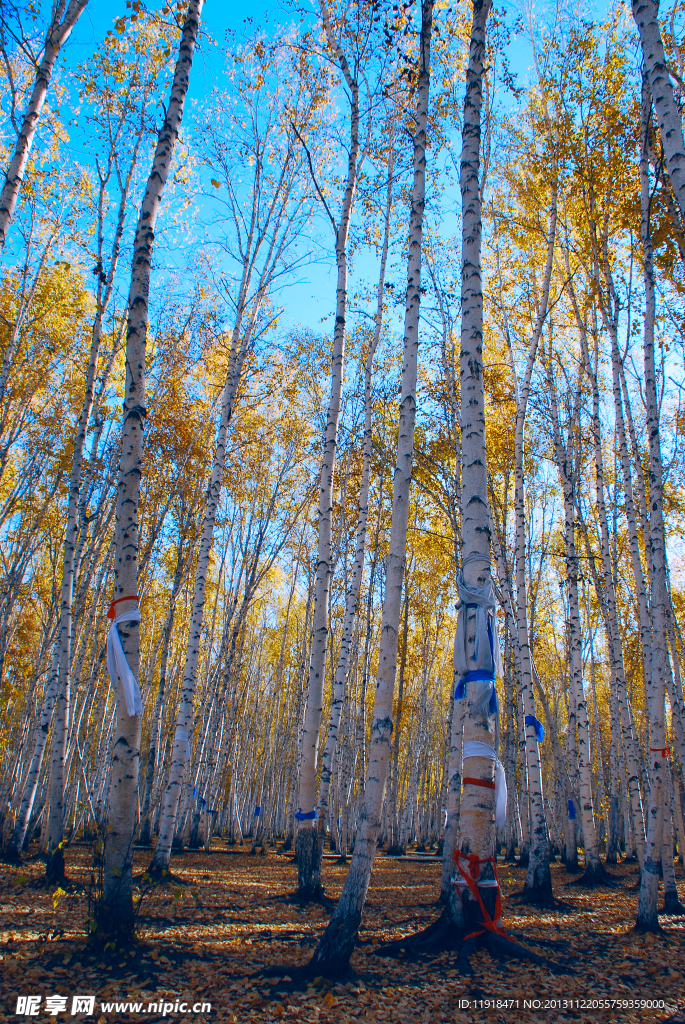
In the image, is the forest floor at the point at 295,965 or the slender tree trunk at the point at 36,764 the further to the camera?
the slender tree trunk at the point at 36,764

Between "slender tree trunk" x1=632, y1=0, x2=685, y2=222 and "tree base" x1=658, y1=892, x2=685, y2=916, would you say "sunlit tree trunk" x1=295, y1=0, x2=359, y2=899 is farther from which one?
"tree base" x1=658, y1=892, x2=685, y2=916

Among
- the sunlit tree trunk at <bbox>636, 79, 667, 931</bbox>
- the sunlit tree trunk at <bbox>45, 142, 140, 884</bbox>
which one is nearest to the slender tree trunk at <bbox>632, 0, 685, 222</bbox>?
the sunlit tree trunk at <bbox>636, 79, 667, 931</bbox>

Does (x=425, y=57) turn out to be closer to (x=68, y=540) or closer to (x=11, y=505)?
(x=68, y=540)

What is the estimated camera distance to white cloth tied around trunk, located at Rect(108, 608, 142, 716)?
3812 mm

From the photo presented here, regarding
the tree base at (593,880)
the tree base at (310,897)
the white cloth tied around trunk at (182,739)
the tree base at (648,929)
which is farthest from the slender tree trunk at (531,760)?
the white cloth tied around trunk at (182,739)

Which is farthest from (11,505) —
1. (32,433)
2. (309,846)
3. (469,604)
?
(469,604)

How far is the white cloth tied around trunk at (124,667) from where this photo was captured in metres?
3.81

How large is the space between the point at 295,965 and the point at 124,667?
2.41 meters

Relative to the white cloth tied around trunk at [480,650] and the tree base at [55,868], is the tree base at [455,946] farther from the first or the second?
the tree base at [55,868]

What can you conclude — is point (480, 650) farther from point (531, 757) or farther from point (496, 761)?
point (531, 757)

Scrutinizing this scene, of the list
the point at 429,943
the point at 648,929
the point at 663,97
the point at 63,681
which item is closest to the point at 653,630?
the point at 648,929

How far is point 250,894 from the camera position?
6.95 m

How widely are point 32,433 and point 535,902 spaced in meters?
12.2

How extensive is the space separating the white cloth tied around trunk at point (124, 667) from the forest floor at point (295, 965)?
129cm
